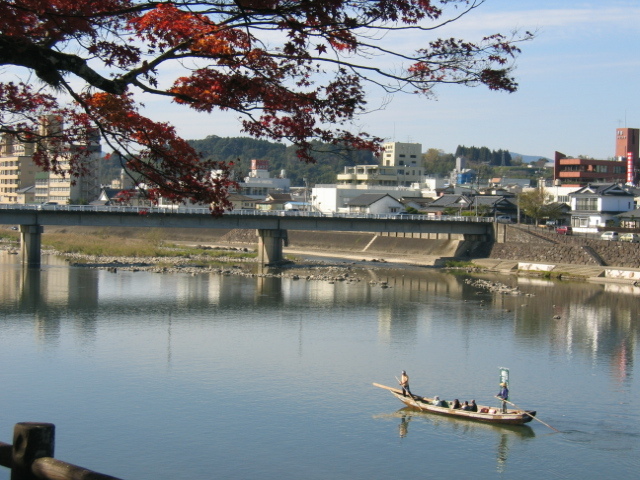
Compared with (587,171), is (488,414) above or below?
below

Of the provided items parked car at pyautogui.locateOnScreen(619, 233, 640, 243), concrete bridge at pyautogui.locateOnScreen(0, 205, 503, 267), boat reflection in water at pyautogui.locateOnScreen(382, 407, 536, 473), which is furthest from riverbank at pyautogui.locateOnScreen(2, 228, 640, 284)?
boat reflection in water at pyautogui.locateOnScreen(382, 407, 536, 473)

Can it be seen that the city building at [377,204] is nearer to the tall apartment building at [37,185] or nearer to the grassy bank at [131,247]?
the grassy bank at [131,247]

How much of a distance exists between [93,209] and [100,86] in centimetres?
4214

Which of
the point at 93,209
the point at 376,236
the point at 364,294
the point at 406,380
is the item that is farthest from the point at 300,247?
the point at 406,380

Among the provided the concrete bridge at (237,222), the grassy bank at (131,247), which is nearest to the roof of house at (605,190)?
the concrete bridge at (237,222)

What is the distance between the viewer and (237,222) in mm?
49469

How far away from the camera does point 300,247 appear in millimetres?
68875

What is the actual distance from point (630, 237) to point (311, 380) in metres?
35.7

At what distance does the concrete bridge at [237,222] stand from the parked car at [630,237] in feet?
27.4

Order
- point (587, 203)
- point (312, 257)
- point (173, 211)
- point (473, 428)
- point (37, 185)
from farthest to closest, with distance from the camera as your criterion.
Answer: point (37, 185)
point (312, 257)
point (587, 203)
point (173, 211)
point (473, 428)

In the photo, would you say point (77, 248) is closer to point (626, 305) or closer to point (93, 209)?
point (93, 209)

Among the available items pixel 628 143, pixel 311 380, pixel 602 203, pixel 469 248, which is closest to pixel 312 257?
pixel 469 248

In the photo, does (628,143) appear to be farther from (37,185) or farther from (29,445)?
(29,445)

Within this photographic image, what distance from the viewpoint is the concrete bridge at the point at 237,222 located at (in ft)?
152
